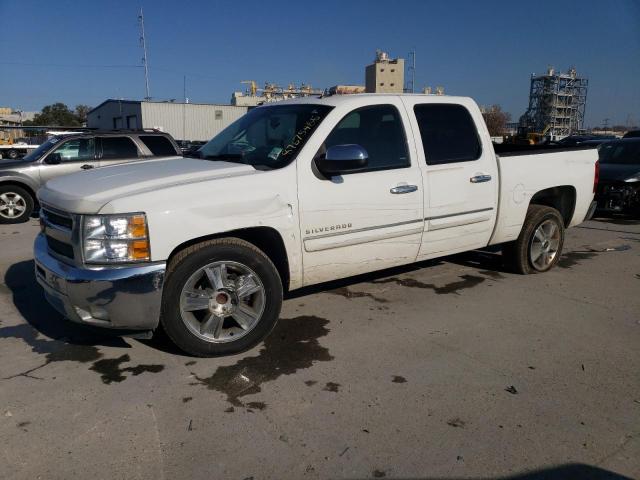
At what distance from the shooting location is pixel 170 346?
3.78 m

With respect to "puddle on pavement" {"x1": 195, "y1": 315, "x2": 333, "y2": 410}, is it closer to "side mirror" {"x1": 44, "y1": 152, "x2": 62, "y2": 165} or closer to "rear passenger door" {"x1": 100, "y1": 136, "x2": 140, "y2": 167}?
"rear passenger door" {"x1": 100, "y1": 136, "x2": 140, "y2": 167}

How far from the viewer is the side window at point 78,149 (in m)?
9.84

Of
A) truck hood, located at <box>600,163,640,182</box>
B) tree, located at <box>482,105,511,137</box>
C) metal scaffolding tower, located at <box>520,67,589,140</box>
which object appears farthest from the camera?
metal scaffolding tower, located at <box>520,67,589,140</box>

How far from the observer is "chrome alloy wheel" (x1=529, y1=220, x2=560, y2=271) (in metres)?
5.64

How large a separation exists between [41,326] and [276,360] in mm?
2104

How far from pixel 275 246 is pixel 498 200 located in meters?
2.48

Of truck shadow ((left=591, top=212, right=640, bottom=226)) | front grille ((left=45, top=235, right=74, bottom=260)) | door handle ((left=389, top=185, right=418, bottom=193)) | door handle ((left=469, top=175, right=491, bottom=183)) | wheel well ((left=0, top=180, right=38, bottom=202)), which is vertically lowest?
truck shadow ((left=591, top=212, right=640, bottom=226))

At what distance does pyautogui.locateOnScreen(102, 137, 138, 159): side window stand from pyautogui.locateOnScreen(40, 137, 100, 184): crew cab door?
22cm

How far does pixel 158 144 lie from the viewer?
10141 mm

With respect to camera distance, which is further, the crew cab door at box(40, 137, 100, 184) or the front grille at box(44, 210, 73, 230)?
the crew cab door at box(40, 137, 100, 184)

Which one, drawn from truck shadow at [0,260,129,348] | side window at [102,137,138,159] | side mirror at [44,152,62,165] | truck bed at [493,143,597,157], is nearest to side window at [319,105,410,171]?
truck bed at [493,143,597,157]

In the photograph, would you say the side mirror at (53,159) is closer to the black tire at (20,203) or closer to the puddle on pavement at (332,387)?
the black tire at (20,203)

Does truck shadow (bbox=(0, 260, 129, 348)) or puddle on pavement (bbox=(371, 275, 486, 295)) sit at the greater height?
puddle on pavement (bbox=(371, 275, 486, 295))

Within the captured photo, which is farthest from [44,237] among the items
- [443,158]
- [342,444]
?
[443,158]
